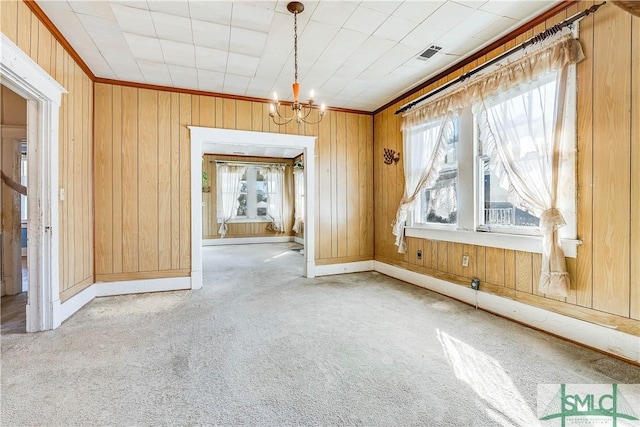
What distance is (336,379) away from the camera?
6.23ft

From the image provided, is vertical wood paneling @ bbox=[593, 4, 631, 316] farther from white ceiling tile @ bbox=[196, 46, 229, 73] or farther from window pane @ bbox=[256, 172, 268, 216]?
window pane @ bbox=[256, 172, 268, 216]

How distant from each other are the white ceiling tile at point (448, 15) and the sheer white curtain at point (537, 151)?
817 mm

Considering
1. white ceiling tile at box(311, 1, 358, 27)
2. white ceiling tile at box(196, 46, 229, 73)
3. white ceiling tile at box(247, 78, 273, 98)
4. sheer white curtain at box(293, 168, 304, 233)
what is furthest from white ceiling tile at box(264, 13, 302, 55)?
sheer white curtain at box(293, 168, 304, 233)

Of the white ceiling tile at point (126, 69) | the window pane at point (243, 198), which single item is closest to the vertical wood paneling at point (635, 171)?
the white ceiling tile at point (126, 69)

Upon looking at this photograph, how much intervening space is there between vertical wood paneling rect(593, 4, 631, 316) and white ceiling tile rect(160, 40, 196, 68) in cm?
354

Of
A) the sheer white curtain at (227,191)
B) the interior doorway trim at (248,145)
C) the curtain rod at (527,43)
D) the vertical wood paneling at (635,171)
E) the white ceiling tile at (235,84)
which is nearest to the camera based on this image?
the vertical wood paneling at (635,171)

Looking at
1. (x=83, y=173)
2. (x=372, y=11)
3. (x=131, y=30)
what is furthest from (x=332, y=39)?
(x=83, y=173)

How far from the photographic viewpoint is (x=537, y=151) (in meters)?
2.54

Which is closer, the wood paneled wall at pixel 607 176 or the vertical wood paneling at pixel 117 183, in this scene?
the wood paneled wall at pixel 607 176

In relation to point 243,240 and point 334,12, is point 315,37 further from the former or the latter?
point 243,240

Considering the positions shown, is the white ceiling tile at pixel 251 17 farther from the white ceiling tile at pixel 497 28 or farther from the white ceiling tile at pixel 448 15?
the white ceiling tile at pixel 497 28

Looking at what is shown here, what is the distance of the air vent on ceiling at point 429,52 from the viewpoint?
309 cm

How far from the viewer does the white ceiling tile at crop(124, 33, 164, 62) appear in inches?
113

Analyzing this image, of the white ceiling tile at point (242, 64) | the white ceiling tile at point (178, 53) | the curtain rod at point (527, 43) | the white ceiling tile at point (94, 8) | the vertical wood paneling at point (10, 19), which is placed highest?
the white ceiling tile at point (242, 64)
